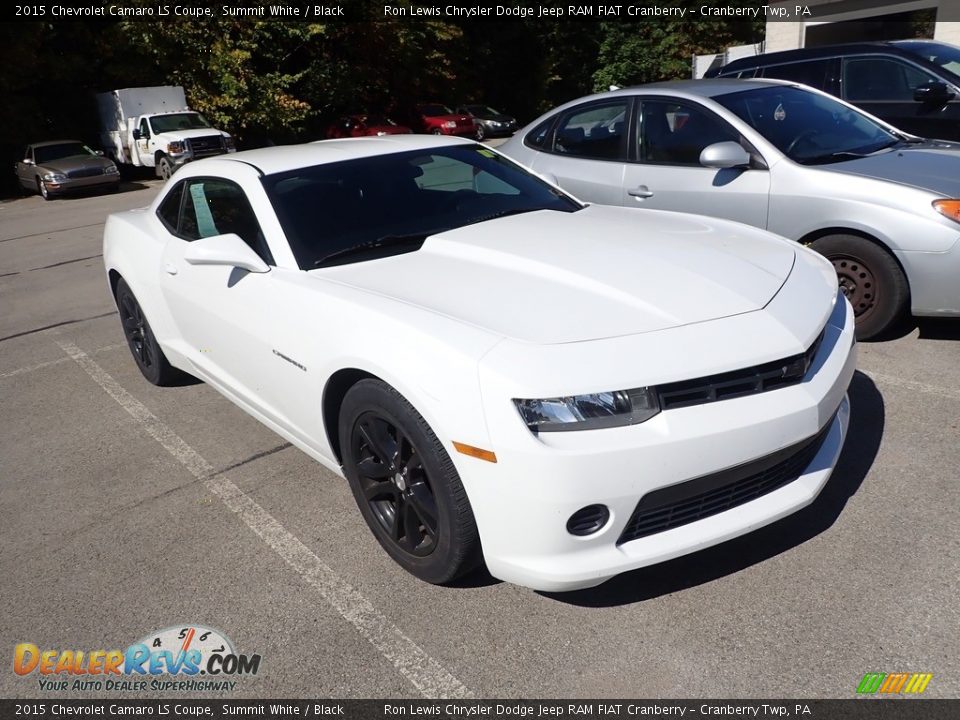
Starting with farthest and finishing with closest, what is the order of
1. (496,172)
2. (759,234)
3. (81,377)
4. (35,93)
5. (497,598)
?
1. (35,93)
2. (81,377)
3. (496,172)
4. (759,234)
5. (497,598)

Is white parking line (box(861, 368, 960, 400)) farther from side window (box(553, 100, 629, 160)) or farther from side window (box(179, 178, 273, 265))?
side window (box(179, 178, 273, 265))

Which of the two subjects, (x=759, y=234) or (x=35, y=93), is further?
(x=35, y=93)

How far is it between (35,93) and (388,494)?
89.8ft

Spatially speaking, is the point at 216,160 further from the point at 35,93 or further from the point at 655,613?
the point at 35,93

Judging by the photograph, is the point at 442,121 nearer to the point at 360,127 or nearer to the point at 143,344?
the point at 360,127

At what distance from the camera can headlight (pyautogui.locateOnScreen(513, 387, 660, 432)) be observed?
2391 millimetres

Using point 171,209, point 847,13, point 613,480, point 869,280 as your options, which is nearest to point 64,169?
point 171,209

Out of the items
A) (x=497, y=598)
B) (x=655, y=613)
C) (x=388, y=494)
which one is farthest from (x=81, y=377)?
(x=655, y=613)

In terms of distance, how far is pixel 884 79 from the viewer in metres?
7.75

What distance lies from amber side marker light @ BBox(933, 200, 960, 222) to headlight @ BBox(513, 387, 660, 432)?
2973 millimetres

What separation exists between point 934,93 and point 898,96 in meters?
0.36

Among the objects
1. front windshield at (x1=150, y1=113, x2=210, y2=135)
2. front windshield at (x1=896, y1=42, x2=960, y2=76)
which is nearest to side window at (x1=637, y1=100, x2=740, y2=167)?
front windshield at (x1=896, y1=42, x2=960, y2=76)

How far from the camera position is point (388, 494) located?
2.99 metres

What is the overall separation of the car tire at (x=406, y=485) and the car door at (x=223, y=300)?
0.60 m
